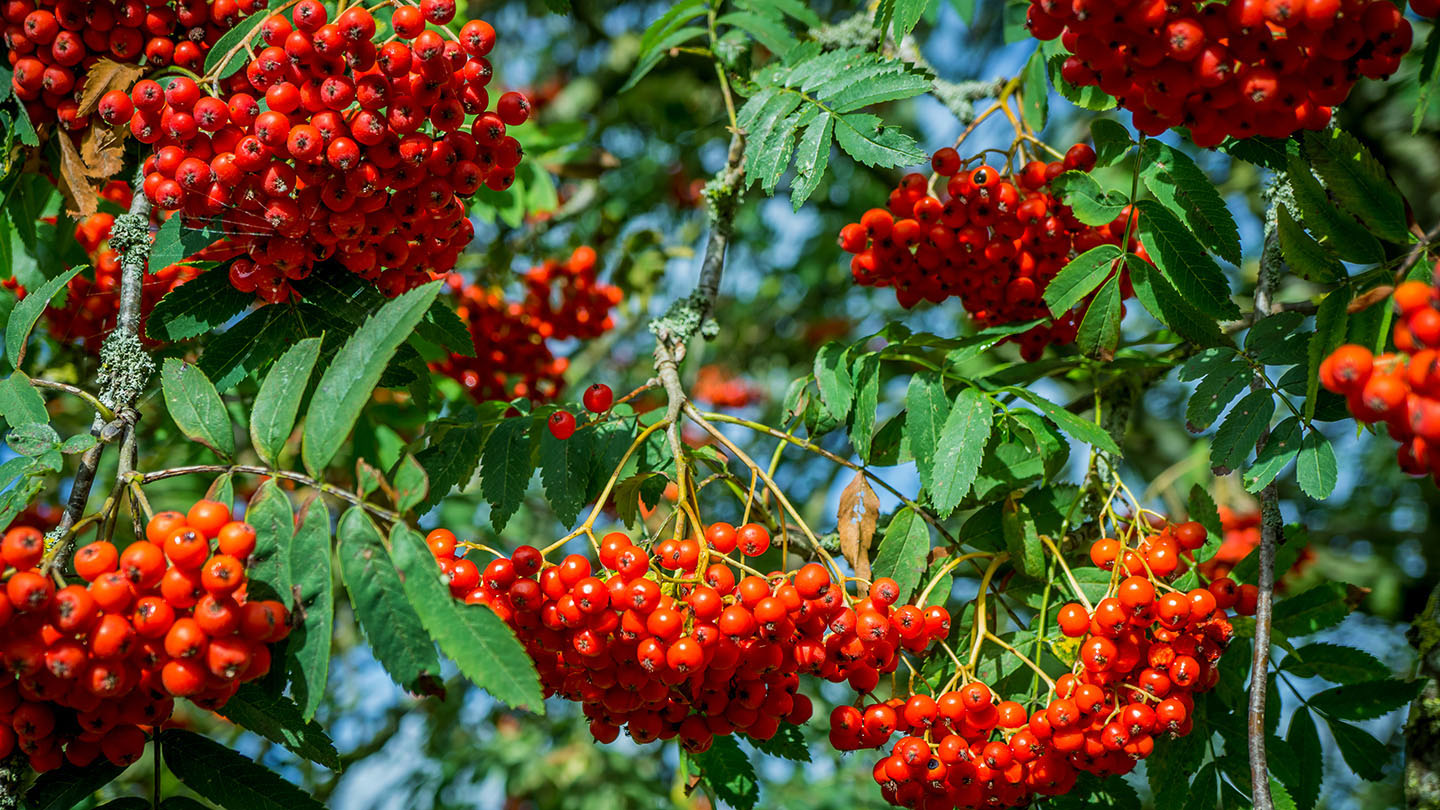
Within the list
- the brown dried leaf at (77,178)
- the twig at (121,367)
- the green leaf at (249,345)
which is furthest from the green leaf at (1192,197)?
the brown dried leaf at (77,178)

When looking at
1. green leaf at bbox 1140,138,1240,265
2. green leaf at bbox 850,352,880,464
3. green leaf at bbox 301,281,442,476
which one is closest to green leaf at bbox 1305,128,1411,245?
green leaf at bbox 1140,138,1240,265

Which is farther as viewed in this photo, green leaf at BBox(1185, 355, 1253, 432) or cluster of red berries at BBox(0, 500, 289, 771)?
green leaf at BBox(1185, 355, 1253, 432)

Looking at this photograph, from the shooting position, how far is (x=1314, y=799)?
8.06ft

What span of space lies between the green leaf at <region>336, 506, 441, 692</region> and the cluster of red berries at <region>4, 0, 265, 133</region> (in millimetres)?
1455

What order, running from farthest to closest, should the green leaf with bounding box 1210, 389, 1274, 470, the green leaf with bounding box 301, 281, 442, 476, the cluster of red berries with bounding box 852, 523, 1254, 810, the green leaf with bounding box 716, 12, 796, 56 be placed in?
the green leaf with bounding box 716, 12, 796, 56 < the green leaf with bounding box 1210, 389, 1274, 470 < the cluster of red berries with bounding box 852, 523, 1254, 810 < the green leaf with bounding box 301, 281, 442, 476

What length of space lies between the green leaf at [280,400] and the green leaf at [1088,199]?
191 centimetres

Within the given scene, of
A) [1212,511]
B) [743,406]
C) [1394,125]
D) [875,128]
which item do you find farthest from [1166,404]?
[875,128]

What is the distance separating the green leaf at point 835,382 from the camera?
2.70 metres

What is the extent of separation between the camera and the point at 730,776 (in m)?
2.67

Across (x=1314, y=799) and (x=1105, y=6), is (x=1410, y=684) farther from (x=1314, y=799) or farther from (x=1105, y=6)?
(x=1105, y=6)

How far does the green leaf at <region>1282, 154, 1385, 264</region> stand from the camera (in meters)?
2.02

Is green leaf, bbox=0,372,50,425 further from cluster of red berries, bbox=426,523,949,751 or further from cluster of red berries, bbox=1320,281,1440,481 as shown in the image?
cluster of red berries, bbox=1320,281,1440,481

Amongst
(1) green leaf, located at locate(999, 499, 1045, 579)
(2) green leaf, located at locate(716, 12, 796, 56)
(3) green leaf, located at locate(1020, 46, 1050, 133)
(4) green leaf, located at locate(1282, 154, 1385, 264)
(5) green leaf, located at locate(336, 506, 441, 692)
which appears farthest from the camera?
(2) green leaf, located at locate(716, 12, 796, 56)

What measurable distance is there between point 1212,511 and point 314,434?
2.35 metres
